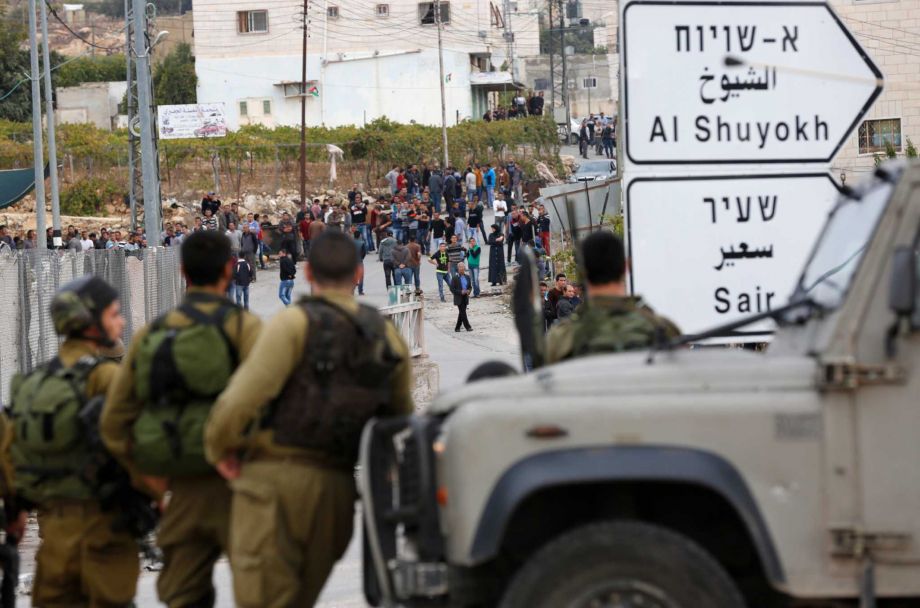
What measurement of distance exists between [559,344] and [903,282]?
5.91ft

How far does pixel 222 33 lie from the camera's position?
7912cm

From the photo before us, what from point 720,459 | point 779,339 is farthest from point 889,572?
point 779,339

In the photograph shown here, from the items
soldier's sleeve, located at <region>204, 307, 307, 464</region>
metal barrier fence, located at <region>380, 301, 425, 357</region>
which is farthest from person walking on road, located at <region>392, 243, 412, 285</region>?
soldier's sleeve, located at <region>204, 307, 307, 464</region>

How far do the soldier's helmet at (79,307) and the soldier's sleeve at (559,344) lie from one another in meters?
1.88

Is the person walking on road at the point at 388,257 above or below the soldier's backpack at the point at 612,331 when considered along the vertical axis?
above

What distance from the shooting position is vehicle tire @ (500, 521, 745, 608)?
15.3 feet

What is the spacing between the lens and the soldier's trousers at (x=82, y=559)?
591cm

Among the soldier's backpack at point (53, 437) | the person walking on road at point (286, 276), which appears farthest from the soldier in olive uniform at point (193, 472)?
the person walking on road at point (286, 276)

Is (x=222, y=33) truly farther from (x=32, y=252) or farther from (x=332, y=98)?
(x=32, y=252)

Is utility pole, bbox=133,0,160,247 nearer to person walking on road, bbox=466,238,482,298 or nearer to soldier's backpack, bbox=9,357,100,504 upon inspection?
person walking on road, bbox=466,238,482,298

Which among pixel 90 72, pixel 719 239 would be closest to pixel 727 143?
pixel 719 239

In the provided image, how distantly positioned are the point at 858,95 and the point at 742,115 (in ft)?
1.98

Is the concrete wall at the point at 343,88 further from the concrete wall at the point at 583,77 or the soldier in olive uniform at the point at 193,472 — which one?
the soldier in olive uniform at the point at 193,472

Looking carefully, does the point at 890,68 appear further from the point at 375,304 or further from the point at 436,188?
the point at 375,304
